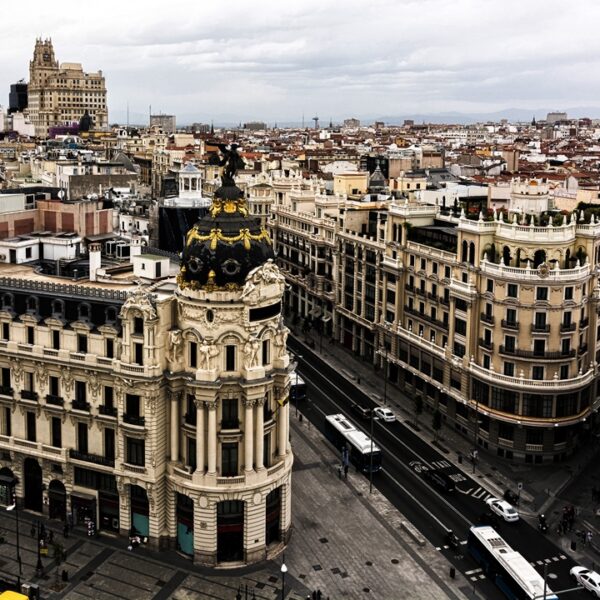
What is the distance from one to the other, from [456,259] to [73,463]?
56.0 metres

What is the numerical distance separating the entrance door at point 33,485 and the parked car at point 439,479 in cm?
4371

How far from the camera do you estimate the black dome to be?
8050 cm

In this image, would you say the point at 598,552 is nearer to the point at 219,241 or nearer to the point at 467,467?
the point at 467,467

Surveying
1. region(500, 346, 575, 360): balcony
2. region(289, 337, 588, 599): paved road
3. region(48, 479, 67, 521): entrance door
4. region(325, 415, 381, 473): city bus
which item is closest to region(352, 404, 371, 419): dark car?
region(289, 337, 588, 599): paved road

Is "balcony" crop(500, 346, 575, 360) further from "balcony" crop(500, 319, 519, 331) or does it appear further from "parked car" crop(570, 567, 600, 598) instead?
"parked car" crop(570, 567, 600, 598)

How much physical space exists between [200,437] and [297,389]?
4545 cm

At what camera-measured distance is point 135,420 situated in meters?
84.2

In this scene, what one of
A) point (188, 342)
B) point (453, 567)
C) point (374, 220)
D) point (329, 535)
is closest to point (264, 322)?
point (188, 342)

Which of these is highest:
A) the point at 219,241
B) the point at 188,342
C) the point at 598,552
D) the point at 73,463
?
the point at 219,241

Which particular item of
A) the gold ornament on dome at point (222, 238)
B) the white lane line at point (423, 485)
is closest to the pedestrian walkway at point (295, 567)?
the white lane line at point (423, 485)

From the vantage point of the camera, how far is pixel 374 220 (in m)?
150

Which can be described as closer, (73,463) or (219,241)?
(219,241)

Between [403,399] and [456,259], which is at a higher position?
[456,259]

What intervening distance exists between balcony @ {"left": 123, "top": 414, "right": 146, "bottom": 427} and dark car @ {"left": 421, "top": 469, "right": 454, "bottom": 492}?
3602cm
